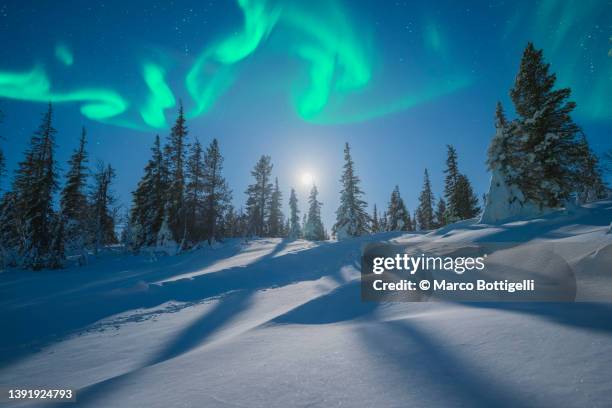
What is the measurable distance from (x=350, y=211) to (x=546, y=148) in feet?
63.0

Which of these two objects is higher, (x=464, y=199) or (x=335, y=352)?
(x=464, y=199)

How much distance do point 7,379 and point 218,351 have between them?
365 cm

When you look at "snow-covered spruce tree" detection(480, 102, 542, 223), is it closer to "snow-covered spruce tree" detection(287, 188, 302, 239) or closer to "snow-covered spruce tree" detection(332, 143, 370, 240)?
"snow-covered spruce tree" detection(332, 143, 370, 240)

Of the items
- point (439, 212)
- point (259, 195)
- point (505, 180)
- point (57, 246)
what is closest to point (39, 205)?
point (57, 246)

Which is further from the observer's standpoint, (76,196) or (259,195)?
(259,195)

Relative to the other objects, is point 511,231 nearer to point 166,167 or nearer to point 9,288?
point 9,288

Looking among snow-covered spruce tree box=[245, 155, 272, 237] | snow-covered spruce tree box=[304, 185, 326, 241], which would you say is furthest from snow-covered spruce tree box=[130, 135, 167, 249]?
snow-covered spruce tree box=[304, 185, 326, 241]

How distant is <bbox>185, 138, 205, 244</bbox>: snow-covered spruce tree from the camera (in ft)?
94.6

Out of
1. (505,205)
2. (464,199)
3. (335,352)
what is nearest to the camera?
(335,352)

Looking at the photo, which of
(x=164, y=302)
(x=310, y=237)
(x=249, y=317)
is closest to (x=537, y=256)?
(x=249, y=317)

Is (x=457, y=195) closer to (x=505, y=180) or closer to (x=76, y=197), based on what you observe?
(x=505, y=180)

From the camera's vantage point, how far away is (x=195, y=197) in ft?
94.2

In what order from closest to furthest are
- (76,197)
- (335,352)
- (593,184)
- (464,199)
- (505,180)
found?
(335,352)
(505,180)
(593,184)
(76,197)
(464,199)

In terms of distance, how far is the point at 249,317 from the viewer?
6.31 metres
